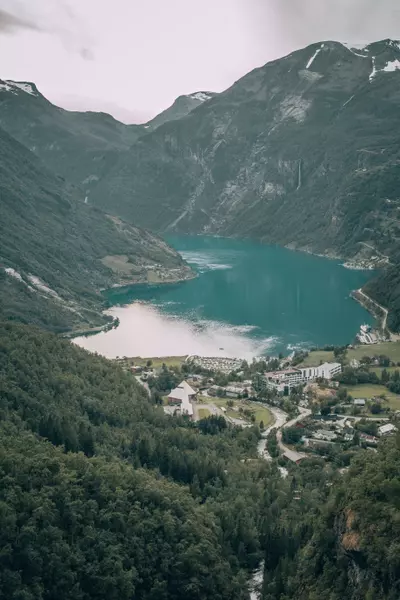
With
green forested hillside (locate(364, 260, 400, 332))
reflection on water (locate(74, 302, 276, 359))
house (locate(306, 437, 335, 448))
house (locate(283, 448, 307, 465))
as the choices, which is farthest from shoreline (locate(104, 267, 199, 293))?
house (locate(283, 448, 307, 465))

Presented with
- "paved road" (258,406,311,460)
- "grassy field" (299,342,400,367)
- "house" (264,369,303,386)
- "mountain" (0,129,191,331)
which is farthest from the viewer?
"mountain" (0,129,191,331)

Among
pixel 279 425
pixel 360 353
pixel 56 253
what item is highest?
pixel 56 253

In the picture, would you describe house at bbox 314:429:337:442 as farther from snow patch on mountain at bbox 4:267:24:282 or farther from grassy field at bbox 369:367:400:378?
snow patch on mountain at bbox 4:267:24:282

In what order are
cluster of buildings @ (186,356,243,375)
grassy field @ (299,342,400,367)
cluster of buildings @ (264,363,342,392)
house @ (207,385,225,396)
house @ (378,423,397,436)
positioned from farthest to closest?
grassy field @ (299,342,400,367) → cluster of buildings @ (186,356,243,375) → cluster of buildings @ (264,363,342,392) → house @ (207,385,225,396) → house @ (378,423,397,436)

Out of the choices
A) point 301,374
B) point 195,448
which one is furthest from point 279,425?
point 301,374

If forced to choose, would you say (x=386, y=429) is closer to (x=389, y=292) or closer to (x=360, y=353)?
(x=360, y=353)

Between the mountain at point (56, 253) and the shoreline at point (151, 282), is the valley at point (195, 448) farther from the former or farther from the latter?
the shoreline at point (151, 282)
